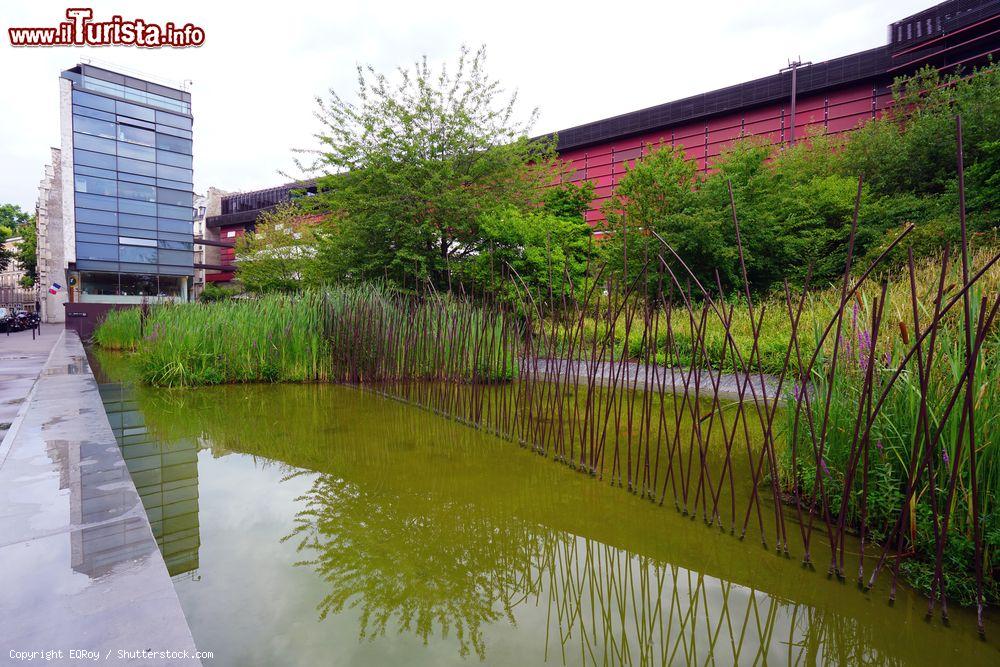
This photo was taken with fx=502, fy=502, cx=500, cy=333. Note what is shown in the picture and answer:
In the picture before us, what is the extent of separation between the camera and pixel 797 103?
12.4m

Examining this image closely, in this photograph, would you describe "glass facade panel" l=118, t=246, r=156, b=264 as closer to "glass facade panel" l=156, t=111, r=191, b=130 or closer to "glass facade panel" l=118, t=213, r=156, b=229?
"glass facade panel" l=118, t=213, r=156, b=229

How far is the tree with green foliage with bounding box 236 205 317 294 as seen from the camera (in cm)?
1527

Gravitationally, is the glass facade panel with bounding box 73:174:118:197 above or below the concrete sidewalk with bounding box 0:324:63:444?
above

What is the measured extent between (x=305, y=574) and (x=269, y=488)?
3.13 ft

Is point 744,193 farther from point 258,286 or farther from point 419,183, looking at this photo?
point 258,286

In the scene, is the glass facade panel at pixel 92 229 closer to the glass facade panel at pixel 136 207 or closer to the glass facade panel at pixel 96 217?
the glass facade panel at pixel 96 217

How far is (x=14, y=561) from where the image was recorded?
138cm

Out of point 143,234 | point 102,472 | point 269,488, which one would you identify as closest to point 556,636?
point 269,488

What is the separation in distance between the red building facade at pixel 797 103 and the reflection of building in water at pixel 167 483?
642 cm

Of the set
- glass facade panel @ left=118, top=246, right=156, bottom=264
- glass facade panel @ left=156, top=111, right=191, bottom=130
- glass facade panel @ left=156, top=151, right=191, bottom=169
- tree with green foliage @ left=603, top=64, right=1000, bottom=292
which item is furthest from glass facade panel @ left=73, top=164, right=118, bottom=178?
tree with green foliage @ left=603, top=64, right=1000, bottom=292

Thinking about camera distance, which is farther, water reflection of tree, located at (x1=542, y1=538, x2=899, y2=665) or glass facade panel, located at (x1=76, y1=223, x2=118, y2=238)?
glass facade panel, located at (x1=76, y1=223, x2=118, y2=238)

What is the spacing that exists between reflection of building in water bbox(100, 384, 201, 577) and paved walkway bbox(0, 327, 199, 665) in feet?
0.75

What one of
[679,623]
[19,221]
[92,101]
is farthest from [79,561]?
[19,221]

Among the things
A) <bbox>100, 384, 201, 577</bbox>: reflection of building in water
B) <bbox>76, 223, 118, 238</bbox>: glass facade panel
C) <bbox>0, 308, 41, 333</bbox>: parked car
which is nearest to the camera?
<bbox>100, 384, 201, 577</bbox>: reflection of building in water
